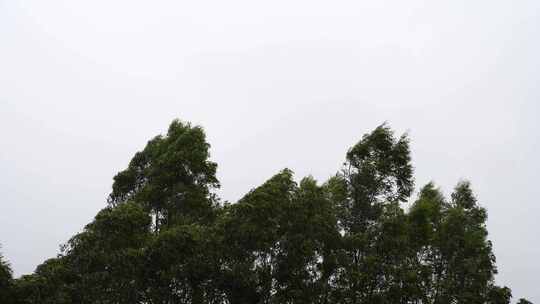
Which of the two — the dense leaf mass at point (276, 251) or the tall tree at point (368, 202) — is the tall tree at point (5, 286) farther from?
the tall tree at point (368, 202)

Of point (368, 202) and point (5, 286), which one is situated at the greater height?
point (368, 202)

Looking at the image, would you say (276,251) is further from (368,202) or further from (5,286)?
(5,286)

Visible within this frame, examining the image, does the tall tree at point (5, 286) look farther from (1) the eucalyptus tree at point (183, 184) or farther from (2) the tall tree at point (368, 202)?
(2) the tall tree at point (368, 202)

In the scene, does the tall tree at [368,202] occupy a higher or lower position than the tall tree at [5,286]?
higher

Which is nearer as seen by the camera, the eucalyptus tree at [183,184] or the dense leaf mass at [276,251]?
the dense leaf mass at [276,251]

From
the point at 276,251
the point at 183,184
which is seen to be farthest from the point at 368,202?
the point at 183,184

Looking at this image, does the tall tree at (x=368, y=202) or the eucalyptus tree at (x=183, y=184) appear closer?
the tall tree at (x=368, y=202)

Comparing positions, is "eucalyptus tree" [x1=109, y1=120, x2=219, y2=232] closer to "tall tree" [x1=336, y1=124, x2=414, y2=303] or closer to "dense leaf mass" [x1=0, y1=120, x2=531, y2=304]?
"dense leaf mass" [x1=0, y1=120, x2=531, y2=304]

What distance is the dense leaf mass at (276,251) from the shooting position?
22672 millimetres

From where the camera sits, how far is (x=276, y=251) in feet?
75.3

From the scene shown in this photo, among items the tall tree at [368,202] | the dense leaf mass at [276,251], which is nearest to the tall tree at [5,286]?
the dense leaf mass at [276,251]

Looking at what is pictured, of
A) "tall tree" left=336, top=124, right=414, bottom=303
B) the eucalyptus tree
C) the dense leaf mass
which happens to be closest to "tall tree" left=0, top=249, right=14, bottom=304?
the dense leaf mass

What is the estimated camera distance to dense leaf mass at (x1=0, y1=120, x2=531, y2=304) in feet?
74.4

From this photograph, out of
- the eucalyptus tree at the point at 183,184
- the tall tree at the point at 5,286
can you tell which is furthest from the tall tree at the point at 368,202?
the tall tree at the point at 5,286
